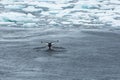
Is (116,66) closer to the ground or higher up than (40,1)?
closer to the ground

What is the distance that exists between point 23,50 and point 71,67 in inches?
220

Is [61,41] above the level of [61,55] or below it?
above

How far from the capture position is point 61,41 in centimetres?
3575

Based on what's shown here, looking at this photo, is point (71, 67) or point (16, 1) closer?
point (71, 67)

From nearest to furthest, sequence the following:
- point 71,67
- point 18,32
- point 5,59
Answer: point 71,67 → point 5,59 → point 18,32

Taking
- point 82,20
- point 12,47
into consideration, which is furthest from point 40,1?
point 12,47

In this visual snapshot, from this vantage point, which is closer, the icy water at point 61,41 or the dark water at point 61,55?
the dark water at point 61,55

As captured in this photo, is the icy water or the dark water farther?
the icy water

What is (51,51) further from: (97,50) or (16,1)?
(16,1)

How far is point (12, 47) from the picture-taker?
33562 millimetres

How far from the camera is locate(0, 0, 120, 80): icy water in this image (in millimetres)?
27047

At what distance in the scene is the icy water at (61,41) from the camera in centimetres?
2705

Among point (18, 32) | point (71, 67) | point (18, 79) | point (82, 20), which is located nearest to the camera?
point (18, 79)

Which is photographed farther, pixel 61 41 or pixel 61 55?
pixel 61 41
